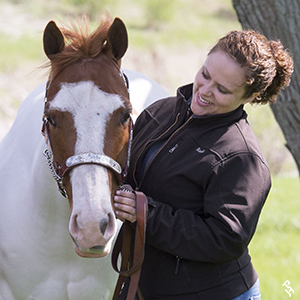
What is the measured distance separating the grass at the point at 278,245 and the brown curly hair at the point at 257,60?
2.82m

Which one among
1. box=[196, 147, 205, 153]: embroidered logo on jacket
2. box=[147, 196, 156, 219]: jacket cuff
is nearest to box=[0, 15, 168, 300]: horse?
box=[147, 196, 156, 219]: jacket cuff

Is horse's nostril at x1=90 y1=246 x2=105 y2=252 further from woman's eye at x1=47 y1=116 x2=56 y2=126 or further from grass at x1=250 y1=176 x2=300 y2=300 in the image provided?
grass at x1=250 y1=176 x2=300 y2=300

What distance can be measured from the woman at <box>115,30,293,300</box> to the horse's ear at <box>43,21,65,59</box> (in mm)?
619

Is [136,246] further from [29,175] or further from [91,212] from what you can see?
[29,175]

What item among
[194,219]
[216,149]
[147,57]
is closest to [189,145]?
[216,149]

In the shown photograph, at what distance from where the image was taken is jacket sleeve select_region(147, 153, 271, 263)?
1941 millimetres

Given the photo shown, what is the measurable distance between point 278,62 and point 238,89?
265 millimetres

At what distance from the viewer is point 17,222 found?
7.88 feet

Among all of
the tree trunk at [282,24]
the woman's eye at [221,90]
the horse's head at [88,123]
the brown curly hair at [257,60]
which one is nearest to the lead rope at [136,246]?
the horse's head at [88,123]

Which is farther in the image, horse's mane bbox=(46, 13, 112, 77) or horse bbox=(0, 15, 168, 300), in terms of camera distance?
horse's mane bbox=(46, 13, 112, 77)

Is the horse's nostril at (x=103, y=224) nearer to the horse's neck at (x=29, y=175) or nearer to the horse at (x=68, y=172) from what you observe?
the horse at (x=68, y=172)

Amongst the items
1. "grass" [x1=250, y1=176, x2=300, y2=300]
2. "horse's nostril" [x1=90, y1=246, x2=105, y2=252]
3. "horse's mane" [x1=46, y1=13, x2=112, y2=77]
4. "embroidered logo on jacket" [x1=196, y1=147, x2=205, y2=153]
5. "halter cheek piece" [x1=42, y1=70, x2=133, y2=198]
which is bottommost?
"grass" [x1=250, y1=176, x2=300, y2=300]

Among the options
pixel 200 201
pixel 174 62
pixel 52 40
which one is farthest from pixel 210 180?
pixel 174 62

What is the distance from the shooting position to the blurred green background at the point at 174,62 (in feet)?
18.1
